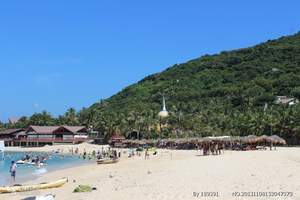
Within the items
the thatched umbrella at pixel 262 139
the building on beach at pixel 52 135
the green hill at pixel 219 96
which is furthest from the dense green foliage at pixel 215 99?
the thatched umbrella at pixel 262 139

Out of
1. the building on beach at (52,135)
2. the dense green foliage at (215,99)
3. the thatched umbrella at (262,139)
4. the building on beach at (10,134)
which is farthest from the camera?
the building on beach at (10,134)

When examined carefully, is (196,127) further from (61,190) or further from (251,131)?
(61,190)

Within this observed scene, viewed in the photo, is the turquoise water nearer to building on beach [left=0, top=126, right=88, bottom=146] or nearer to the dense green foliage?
the dense green foliage

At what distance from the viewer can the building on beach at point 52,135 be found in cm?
10562

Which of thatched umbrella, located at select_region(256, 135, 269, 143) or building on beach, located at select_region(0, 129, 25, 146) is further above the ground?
building on beach, located at select_region(0, 129, 25, 146)

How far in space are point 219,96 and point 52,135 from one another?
50.8m

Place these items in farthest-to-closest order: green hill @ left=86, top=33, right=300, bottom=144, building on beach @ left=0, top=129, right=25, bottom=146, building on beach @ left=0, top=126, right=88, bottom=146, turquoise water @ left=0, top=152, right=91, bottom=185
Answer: building on beach @ left=0, top=129, right=25, bottom=146 → building on beach @ left=0, top=126, right=88, bottom=146 → green hill @ left=86, top=33, right=300, bottom=144 → turquoise water @ left=0, top=152, right=91, bottom=185

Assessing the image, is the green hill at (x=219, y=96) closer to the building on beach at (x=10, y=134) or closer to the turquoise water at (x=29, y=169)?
the building on beach at (x=10, y=134)

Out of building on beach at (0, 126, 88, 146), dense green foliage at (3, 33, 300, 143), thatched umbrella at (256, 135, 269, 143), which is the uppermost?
dense green foliage at (3, 33, 300, 143)

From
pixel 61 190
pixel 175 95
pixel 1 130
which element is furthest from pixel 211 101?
pixel 61 190

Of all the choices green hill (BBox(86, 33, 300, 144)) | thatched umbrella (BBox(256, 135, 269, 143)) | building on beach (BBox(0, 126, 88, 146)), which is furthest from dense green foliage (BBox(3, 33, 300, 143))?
thatched umbrella (BBox(256, 135, 269, 143))

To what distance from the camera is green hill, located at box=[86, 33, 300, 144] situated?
258 feet

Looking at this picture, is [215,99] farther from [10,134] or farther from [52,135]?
[10,134]

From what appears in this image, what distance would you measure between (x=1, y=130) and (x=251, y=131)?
71.6 m
